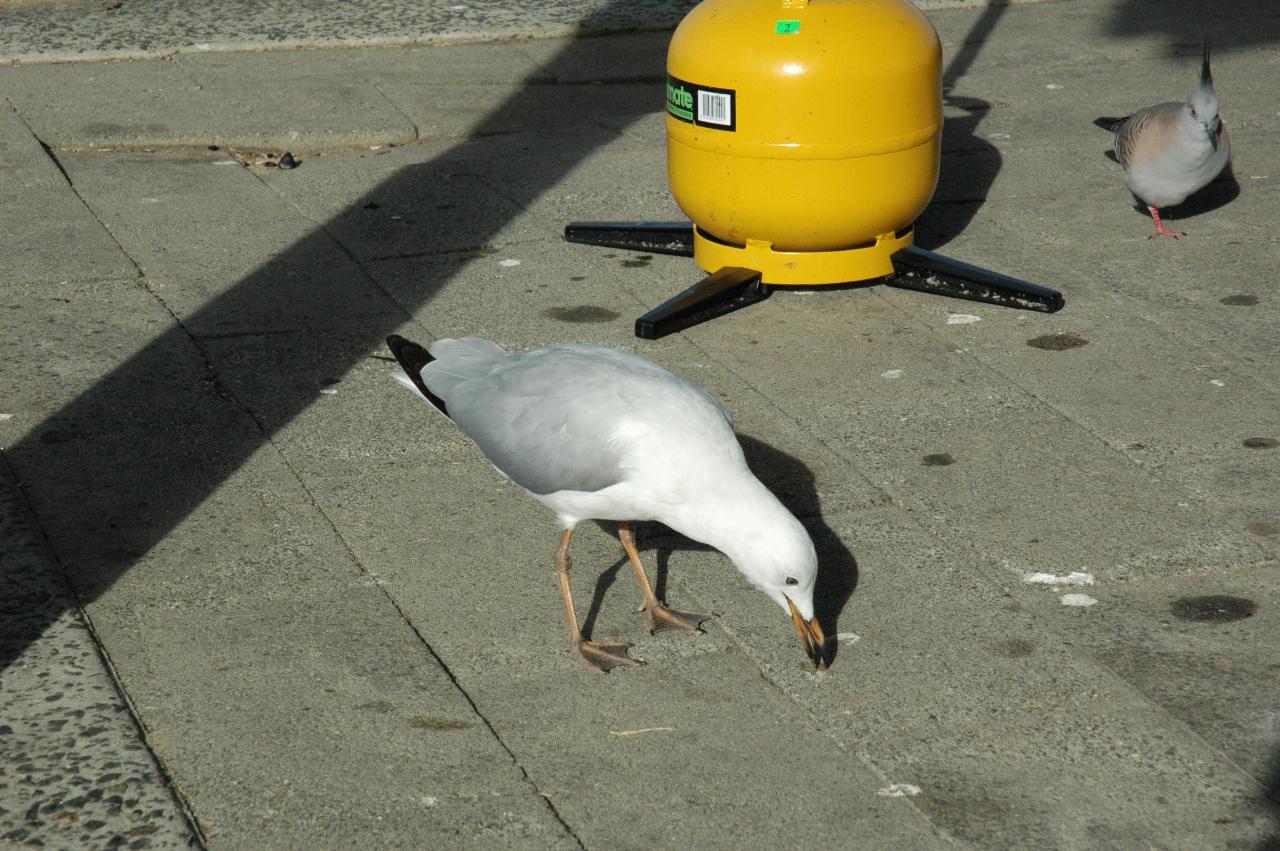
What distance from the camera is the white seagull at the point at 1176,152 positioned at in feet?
23.6

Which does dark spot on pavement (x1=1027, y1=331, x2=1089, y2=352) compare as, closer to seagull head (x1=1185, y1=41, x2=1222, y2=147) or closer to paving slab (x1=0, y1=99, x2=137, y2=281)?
seagull head (x1=1185, y1=41, x2=1222, y2=147)

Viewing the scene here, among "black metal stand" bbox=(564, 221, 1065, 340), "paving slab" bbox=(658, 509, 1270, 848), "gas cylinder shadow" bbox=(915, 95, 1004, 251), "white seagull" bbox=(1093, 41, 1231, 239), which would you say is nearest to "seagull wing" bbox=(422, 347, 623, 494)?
"paving slab" bbox=(658, 509, 1270, 848)

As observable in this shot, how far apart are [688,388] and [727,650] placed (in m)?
0.75

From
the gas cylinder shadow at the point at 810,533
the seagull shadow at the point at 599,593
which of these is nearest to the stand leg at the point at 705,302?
the gas cylinder shadow at the point at 810,533

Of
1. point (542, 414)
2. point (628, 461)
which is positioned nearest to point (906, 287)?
point (542, 414)

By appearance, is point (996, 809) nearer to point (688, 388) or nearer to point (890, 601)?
point (890, 601)

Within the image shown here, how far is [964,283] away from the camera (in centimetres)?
661

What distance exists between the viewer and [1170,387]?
578cm

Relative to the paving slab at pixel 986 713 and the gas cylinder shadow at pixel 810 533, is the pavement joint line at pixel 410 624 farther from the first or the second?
the paving slab at pixel 986 713

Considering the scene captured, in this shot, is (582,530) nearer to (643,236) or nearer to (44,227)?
(643,236)

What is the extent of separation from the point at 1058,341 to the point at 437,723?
344cm

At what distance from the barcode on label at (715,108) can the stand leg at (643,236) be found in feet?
3.03

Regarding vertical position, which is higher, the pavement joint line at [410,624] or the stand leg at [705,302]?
the stand leg at [705,302]

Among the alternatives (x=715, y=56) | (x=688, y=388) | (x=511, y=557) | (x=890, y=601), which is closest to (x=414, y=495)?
(x=511, y=557)
